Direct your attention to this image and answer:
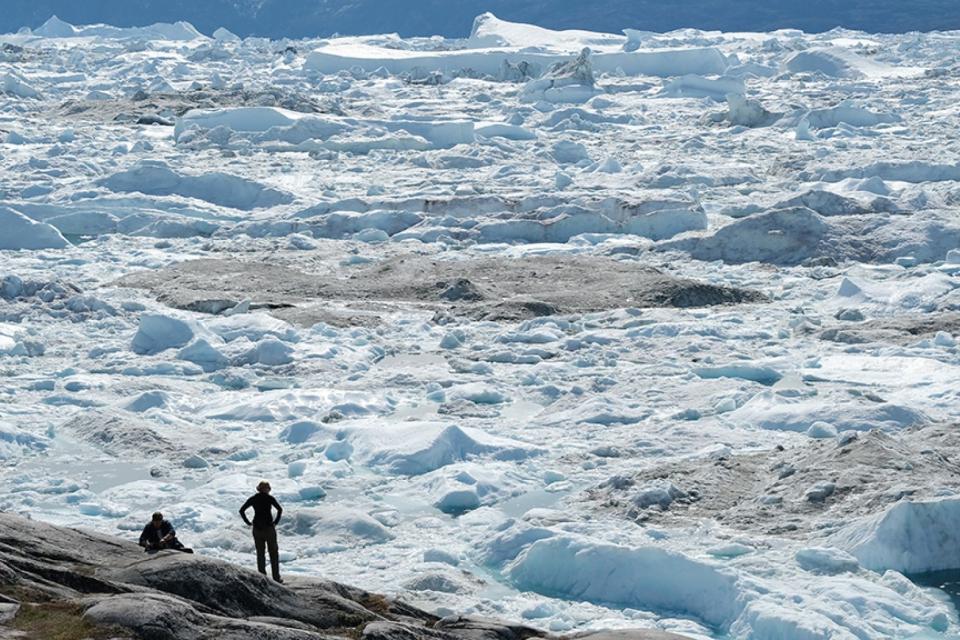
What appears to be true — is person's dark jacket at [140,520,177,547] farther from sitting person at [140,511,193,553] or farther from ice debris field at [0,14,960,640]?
ice debris field at [0,14,960,640]

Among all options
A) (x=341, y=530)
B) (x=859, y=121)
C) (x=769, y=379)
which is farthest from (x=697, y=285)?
(x=859, y=121)

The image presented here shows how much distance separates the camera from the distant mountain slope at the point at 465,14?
70.6 m

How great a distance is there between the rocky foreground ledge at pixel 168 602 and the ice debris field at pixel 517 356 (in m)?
1.01

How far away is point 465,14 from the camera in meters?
78.9

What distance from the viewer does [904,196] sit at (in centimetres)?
2023

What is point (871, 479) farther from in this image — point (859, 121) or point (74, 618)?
point (859, 121)

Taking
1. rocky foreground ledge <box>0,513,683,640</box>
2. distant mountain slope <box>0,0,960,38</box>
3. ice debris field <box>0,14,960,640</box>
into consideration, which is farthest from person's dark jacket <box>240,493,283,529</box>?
distant mountain slope <box>0,0,960,38</box>

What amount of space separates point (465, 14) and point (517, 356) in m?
67.8

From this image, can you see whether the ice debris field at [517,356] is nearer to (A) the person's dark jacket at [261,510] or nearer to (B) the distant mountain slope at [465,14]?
(A) the person's dark jacket at [261,510]

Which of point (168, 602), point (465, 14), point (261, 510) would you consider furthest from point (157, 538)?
point (465, 14)

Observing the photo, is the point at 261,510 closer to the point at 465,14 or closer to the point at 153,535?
the point at 153,535

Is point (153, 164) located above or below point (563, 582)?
above

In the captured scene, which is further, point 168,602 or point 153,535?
point 153,535

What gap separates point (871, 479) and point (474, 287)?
285 inches
